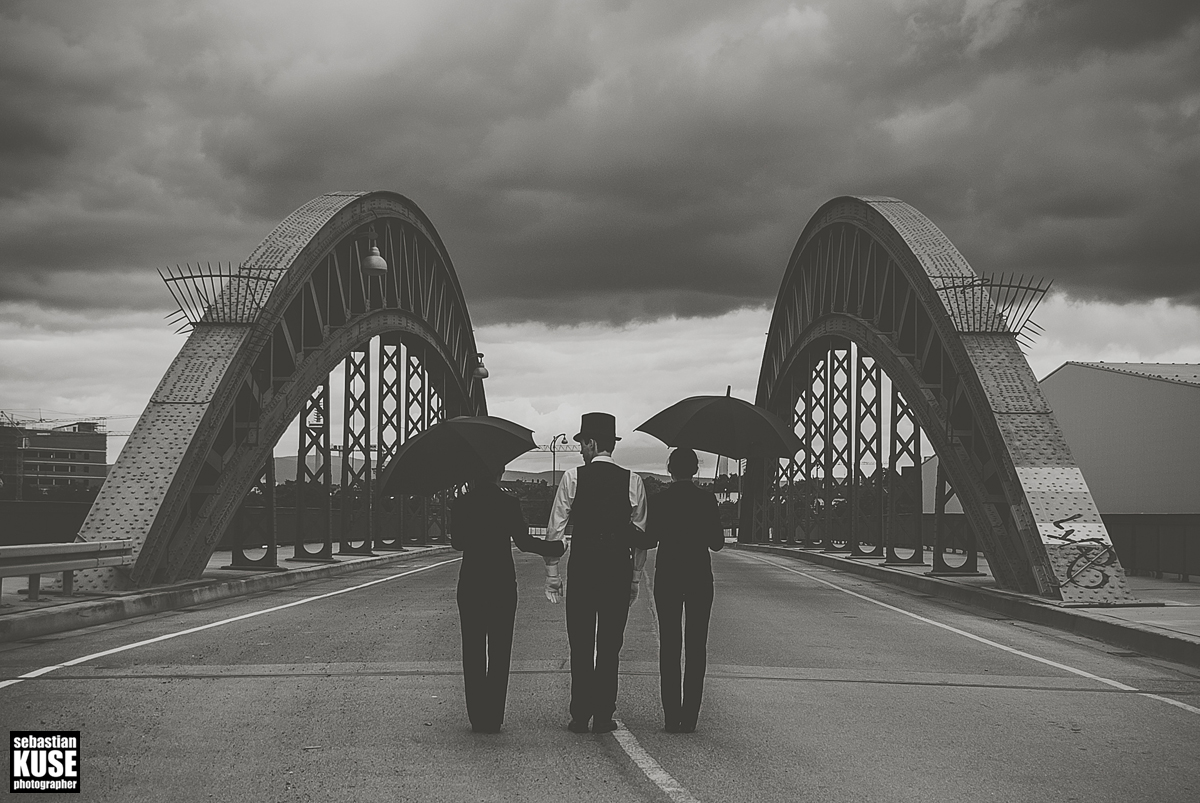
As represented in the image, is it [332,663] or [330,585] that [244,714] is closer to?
[332,663]

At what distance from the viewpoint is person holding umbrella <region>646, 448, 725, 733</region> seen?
7.54 meters

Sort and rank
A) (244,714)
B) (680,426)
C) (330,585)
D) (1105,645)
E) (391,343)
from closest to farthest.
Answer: (244,714), (680,426), (1105,645), (330,585), (391,343)

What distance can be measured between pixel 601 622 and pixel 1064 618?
9.66m

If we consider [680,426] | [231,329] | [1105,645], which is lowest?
[1105,645]

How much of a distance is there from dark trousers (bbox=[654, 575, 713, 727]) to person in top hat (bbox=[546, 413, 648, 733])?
29cm

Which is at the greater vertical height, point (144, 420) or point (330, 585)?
point (144, 420)

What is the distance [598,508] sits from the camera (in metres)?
7.39

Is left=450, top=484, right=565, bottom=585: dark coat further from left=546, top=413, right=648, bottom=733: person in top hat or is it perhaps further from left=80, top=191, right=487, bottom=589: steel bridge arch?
left=80, top=191, right=487, bottom=589: steel bridge arch

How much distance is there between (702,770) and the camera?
21.2 feet

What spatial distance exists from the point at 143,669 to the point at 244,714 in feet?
8.16

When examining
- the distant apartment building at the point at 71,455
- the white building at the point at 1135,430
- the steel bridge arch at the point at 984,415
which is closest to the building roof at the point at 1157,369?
the white building at the point at 1135,430

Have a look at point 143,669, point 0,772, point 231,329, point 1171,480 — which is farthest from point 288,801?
point 1171,480

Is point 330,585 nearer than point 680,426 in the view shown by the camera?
No

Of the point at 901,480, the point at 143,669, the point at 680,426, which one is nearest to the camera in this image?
the point at 680,426
